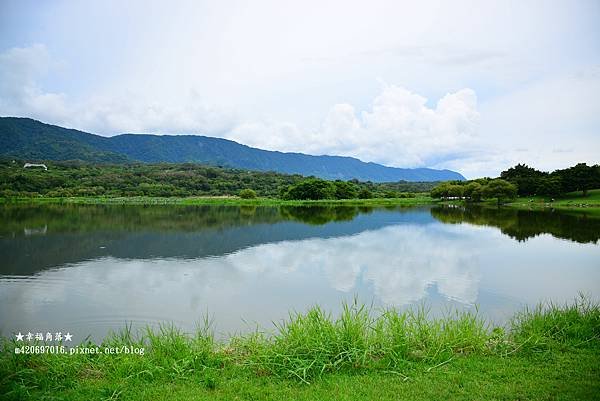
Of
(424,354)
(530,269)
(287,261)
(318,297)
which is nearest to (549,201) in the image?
(530,269)

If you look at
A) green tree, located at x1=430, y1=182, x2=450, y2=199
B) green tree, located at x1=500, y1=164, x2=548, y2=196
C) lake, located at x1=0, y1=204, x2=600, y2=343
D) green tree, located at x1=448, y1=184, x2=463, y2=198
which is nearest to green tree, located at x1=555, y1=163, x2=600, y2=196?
green tree, located at x1=500, y1=164, x2=548, y2=196

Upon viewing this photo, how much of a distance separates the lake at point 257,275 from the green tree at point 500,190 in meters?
41.0

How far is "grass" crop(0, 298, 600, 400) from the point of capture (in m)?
5.12

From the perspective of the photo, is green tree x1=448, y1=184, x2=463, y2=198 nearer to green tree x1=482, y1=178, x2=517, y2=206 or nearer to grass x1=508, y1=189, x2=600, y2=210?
green tree x1=482, y1=178, x2=517, y2=206

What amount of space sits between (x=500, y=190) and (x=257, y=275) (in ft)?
208

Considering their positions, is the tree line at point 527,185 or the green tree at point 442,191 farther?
the green tree at point 442,191

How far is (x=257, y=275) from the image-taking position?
53.4ft

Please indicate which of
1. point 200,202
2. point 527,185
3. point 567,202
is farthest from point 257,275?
point 527,185

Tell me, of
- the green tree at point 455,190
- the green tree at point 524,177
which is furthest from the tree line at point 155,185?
the green tree at point 524,177

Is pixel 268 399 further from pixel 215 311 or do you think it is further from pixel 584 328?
pixel 215 311

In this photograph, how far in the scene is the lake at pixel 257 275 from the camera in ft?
36.7

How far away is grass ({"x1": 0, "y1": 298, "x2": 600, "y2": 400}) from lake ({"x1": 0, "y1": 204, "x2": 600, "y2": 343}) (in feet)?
10.4

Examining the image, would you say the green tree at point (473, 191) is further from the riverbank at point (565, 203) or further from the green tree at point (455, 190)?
the riverbank at point (565, 203)

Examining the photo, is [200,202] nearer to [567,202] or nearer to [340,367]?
[567,202]
